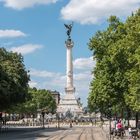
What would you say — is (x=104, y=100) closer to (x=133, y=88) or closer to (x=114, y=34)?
(x=114, y=34)

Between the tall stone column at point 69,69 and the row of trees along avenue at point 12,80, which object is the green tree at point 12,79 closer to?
the row of trees along avenue at point 12,80

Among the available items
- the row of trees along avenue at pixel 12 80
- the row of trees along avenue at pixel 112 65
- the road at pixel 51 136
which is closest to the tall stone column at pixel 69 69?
the row of trees along avenue at pixel 12 80

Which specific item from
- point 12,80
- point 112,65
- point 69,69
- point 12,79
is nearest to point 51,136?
point 112,65

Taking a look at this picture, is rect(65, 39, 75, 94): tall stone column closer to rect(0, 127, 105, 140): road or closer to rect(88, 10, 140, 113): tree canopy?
rect(88, 10, 140, 113): tree canopy

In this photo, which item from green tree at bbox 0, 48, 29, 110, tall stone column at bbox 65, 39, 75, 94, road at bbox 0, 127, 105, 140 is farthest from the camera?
tall stone column at bbox 65, 39, 75, 94

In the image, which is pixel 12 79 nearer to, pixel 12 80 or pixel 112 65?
pixel 12 80

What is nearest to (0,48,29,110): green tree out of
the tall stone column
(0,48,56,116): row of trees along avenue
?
(0,48,56,116): row of trees along avenue

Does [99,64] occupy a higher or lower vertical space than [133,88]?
higher

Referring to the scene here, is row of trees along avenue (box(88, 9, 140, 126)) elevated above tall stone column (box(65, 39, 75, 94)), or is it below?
below

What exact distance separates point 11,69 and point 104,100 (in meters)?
19.2

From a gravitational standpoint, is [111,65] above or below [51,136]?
above

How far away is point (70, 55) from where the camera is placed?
16800 centimetres

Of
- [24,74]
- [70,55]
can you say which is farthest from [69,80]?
[24,74]

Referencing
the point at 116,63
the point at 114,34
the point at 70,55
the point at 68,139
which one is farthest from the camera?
the point at 70,55
